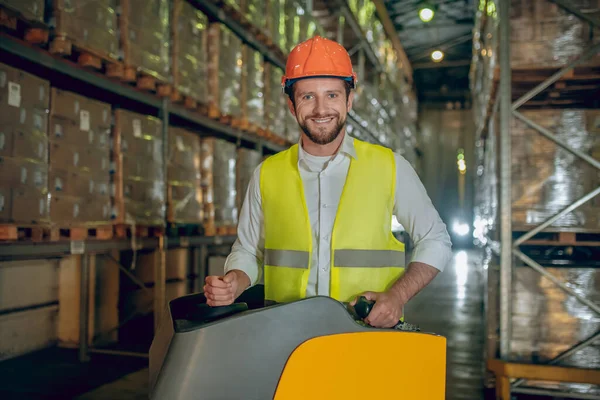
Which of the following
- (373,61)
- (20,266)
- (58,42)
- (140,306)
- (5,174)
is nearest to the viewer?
(5,174)

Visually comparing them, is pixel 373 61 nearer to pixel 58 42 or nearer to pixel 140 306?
pixel 140 306

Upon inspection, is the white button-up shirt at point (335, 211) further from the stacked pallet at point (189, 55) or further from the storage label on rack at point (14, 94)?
the stacked pallet at point (189, 55)

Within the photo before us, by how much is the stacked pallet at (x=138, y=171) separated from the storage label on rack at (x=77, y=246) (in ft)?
1.29

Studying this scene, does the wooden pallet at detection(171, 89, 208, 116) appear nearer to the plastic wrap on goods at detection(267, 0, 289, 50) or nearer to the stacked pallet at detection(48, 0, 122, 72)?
the stacked pallet at detection(48, 0, 122, 72)

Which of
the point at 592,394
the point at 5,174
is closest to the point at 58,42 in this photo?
the point at 5,174

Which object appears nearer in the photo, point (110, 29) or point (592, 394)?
point (592, 394)

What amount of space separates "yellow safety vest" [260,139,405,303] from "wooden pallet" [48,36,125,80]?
255cm

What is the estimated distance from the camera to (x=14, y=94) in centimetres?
360

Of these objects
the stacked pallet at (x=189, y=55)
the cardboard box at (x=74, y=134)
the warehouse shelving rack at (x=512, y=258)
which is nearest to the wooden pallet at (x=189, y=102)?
the stacked pallet at (x=189, y=55)

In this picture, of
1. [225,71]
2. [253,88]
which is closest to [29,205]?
[225,71]

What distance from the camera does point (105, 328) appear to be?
18.3ft

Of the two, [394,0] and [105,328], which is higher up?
[394,0]

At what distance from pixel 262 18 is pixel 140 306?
3.90 metres

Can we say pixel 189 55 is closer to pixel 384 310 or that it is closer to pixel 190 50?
pixel 190 50
